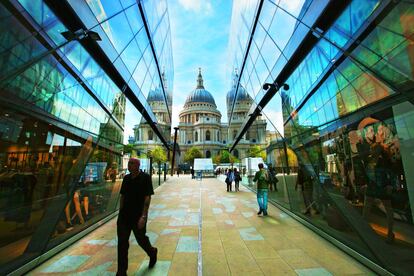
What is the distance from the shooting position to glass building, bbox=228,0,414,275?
10.7 ft

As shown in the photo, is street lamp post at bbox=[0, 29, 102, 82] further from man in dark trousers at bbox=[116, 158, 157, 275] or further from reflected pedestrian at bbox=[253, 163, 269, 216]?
reflected pedestrian at bbox=[253, 163, 269, 216]

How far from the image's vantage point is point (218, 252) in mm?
4621

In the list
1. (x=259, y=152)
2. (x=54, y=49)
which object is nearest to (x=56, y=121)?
(x=54, y=49)

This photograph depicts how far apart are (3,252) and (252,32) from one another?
48.5ft

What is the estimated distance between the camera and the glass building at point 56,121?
3648 mm

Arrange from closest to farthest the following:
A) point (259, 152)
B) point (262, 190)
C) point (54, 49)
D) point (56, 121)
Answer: point (54, 49), point (56, 121), point (262, 190), point (259, 152)

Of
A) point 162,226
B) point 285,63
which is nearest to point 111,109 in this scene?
point 162,226

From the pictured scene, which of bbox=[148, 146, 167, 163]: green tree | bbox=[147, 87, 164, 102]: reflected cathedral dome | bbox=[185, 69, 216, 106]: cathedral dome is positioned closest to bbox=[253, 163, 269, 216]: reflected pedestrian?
bbox=[147, 87, 164, 102]: reflected cathedral dome

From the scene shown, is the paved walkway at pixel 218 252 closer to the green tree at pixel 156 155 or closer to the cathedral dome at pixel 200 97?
the green tree at pixel 156 155

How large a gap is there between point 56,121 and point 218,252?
4.97 meters

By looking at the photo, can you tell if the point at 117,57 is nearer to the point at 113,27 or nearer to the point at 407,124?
the point at 113,27

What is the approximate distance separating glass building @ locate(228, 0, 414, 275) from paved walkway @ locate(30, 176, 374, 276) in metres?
0.59

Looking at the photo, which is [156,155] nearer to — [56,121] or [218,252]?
[56,121]

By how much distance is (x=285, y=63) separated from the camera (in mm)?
9062
